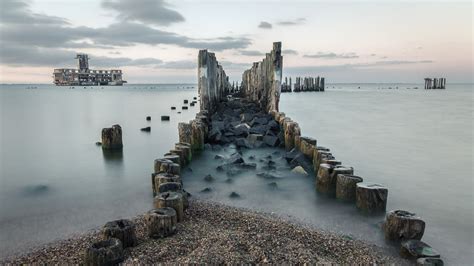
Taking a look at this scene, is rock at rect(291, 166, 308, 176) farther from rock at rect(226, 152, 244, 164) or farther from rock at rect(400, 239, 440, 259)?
rock at rect(400, 239, 440, 259)

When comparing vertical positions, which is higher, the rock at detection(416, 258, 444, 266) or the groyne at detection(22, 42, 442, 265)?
the groyne at detection(22, 42, 442, 265)

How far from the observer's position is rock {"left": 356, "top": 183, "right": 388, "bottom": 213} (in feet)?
18.3

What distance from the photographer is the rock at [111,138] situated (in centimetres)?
1152

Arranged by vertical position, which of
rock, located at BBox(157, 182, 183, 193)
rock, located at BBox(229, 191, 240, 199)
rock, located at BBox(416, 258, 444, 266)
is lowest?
rock, located at BBox(229, 191, 240, 199)

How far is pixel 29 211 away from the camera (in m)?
6.11

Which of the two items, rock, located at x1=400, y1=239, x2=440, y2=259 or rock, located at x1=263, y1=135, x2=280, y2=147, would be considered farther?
rock, located at x1=263, y1=135, x2=280, y2=147

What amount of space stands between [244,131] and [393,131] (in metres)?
8.39

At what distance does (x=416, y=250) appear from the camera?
4.18 meters

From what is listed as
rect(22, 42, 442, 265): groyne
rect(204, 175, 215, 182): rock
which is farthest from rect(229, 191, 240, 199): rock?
rect(204, 175, 215, 182): rock

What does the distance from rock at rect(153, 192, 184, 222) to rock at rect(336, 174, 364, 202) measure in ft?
9.14

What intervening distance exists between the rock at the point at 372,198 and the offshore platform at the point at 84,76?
11631 centimetres

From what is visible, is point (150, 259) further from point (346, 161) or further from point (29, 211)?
point (346, 161)

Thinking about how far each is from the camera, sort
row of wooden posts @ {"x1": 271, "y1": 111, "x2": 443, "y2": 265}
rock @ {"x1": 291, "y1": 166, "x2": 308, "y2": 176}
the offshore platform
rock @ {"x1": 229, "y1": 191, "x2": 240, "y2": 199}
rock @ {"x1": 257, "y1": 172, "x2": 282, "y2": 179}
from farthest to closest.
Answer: the offshore platform → rock @ {"x1": 291, "y1": 166, "x2": 308, "y2": 176} → rock @ {"x1": 257, "y1": 172, "x2": 282, "y2": 179} → rock @ {"x1": 229, "y1": 191, "x2": 240, "y2": 199} → row of wooden posts @ {"x1": 271, "y1": 111, "x2": 443, "y2": 265}

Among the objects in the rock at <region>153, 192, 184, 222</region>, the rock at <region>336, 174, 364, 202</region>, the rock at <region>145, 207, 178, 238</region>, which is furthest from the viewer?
the rock at <region>336, 174, 364, 202</region>
